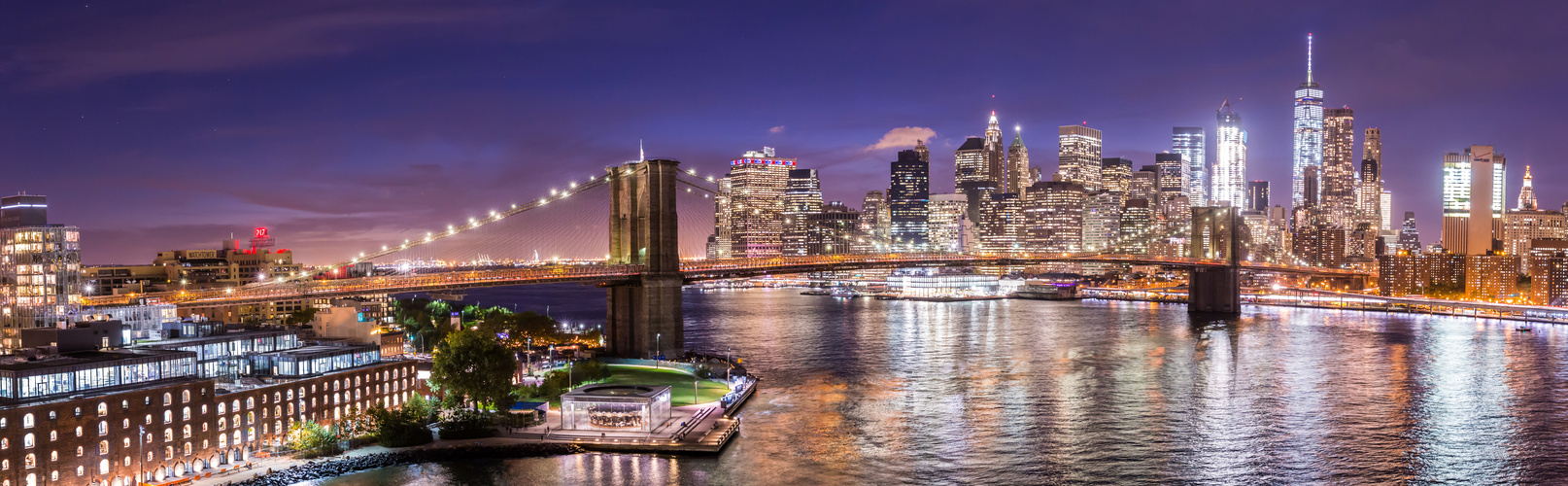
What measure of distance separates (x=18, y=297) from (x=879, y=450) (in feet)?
116

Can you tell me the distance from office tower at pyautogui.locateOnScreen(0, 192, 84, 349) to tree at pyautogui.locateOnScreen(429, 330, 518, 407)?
17.5m

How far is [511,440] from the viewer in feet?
112

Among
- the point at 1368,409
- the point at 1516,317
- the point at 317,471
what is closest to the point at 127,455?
the point at 317,471

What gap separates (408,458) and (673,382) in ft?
47.6

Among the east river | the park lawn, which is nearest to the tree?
the east river

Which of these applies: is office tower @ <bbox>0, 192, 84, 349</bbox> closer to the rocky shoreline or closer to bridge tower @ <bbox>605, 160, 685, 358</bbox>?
the rocky shoreline

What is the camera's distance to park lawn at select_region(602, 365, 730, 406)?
137ft

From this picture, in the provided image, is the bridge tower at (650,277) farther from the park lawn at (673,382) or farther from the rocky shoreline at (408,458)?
the rocky shoreline at (408,458)

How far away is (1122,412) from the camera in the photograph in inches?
1624

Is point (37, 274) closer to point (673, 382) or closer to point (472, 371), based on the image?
point (472, 371)

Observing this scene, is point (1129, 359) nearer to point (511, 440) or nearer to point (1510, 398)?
point (1510, 398)

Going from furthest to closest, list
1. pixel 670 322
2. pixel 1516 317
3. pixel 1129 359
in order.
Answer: pixel 1516 317 → pixel 1129 359 → pixel 670 322

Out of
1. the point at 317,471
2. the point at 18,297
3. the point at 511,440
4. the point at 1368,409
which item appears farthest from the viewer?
the point at 18,297

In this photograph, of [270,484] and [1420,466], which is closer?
[270,484]
